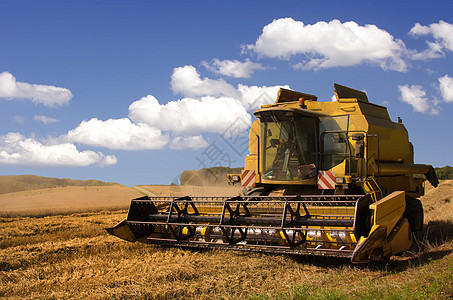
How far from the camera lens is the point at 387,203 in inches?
216

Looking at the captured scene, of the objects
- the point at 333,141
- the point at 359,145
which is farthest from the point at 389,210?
the point at 333,141

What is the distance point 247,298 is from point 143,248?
298 centimetres

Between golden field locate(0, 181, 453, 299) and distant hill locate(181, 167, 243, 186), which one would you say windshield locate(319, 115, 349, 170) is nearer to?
golden field locate(0, 181, 453, 299)

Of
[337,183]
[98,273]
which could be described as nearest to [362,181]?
[337,183]

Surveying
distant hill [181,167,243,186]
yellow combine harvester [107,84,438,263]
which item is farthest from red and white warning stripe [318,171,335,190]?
distant hill [181,167,243,186]

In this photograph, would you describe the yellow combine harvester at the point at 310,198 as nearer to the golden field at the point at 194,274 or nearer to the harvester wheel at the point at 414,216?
the harvester wheel at the point at 414,216

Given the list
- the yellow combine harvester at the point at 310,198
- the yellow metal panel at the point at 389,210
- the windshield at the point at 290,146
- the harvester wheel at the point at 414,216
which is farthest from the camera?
the harvester wheel at the point at 414,216

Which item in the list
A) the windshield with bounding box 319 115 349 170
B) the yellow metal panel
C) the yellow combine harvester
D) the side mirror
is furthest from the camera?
the windshield with bounding box 319 115 349 170

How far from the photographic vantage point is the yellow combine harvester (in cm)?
552

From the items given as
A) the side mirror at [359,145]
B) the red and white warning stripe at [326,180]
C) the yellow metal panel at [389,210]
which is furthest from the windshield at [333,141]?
the yellow metal panel at [389,210]

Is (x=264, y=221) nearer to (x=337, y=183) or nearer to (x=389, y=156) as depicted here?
(x=337, y=183)

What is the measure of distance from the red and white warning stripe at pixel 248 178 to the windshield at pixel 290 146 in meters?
0.33

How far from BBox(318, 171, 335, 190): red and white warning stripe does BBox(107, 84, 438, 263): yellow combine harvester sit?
0.02 m

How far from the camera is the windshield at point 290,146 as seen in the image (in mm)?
7605
